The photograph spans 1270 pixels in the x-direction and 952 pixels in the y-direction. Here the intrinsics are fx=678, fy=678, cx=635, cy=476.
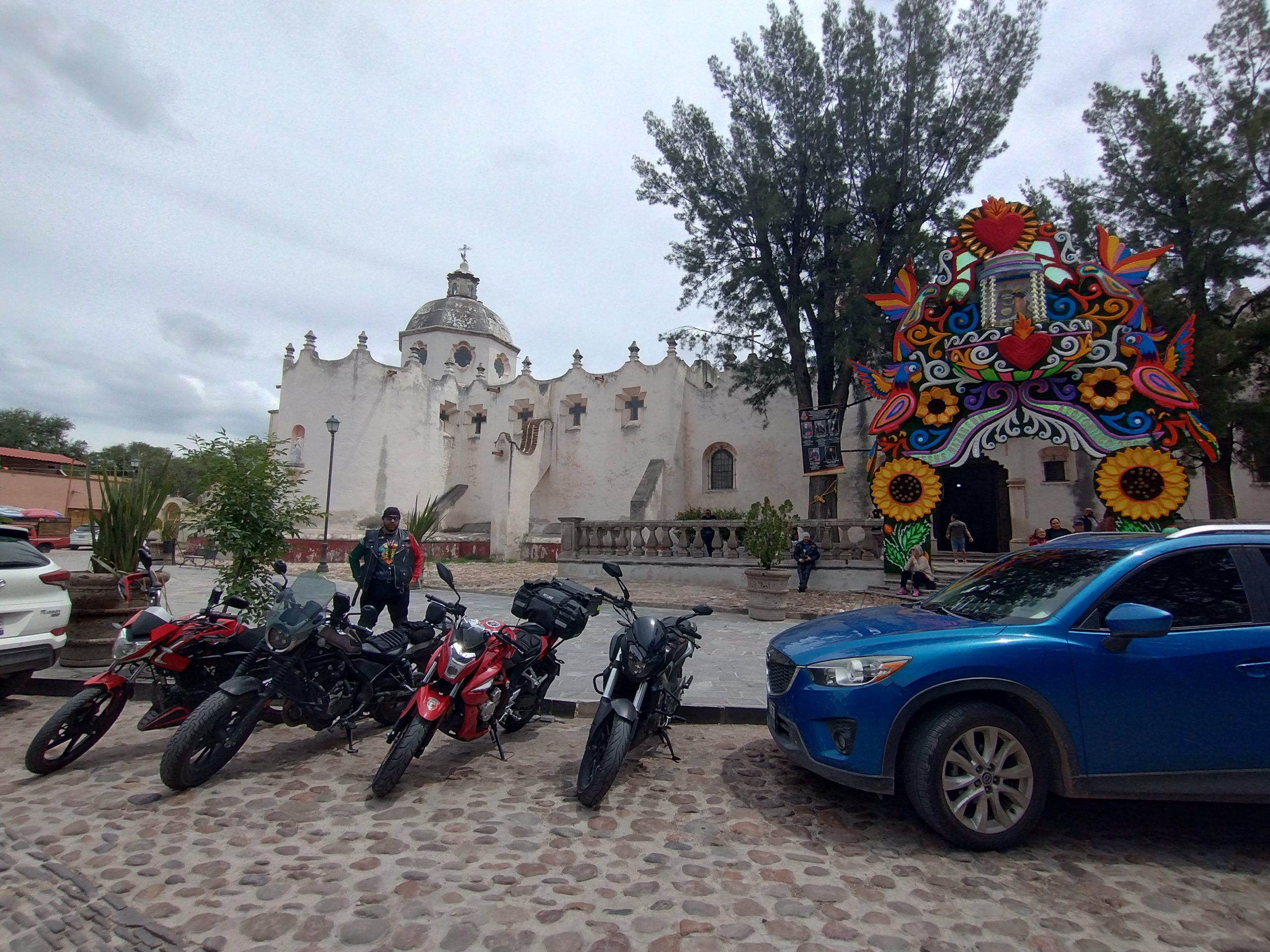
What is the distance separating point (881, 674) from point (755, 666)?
157 inches

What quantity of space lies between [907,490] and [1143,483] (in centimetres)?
365

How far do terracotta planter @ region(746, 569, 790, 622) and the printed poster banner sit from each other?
19.7ft

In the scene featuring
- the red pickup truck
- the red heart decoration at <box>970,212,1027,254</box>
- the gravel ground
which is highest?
the red heart decoration at <box>970,212,1027,254</box>

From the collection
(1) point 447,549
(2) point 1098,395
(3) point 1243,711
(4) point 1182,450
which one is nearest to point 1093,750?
(3) point 1243,711

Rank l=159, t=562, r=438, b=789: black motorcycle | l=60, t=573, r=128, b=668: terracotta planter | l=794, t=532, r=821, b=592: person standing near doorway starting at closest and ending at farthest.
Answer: l=159, t=562, r=438, b=789: black motorcycle, l=60, t=573, r=128, b=668: terracotta planter, l=794, t=532, r=821, b=592: person standing near doorway

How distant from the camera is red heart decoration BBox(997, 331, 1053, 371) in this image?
11.9 m

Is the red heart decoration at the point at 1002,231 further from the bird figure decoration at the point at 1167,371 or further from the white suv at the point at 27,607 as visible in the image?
the white suv at the point at 27,607

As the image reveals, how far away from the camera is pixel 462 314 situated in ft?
128

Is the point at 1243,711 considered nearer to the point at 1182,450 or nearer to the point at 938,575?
the point at 938,575

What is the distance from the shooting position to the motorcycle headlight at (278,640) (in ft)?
13.8

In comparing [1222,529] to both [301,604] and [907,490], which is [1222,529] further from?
→ [907,490]

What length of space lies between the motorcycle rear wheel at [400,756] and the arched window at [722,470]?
2230 cm

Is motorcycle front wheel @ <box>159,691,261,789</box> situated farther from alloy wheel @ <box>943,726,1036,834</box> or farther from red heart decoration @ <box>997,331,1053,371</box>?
red heart decoration @ <box>997,331,1053,371</box>

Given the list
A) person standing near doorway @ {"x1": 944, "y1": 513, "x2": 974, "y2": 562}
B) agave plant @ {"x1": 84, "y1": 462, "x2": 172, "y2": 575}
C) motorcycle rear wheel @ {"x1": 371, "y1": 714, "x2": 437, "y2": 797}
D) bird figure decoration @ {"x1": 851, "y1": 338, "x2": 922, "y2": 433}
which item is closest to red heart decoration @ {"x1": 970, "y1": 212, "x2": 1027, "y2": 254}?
bird figure decoration @ {"x1": 851, "y1": 338, "x2": 922, "y2": 433}
